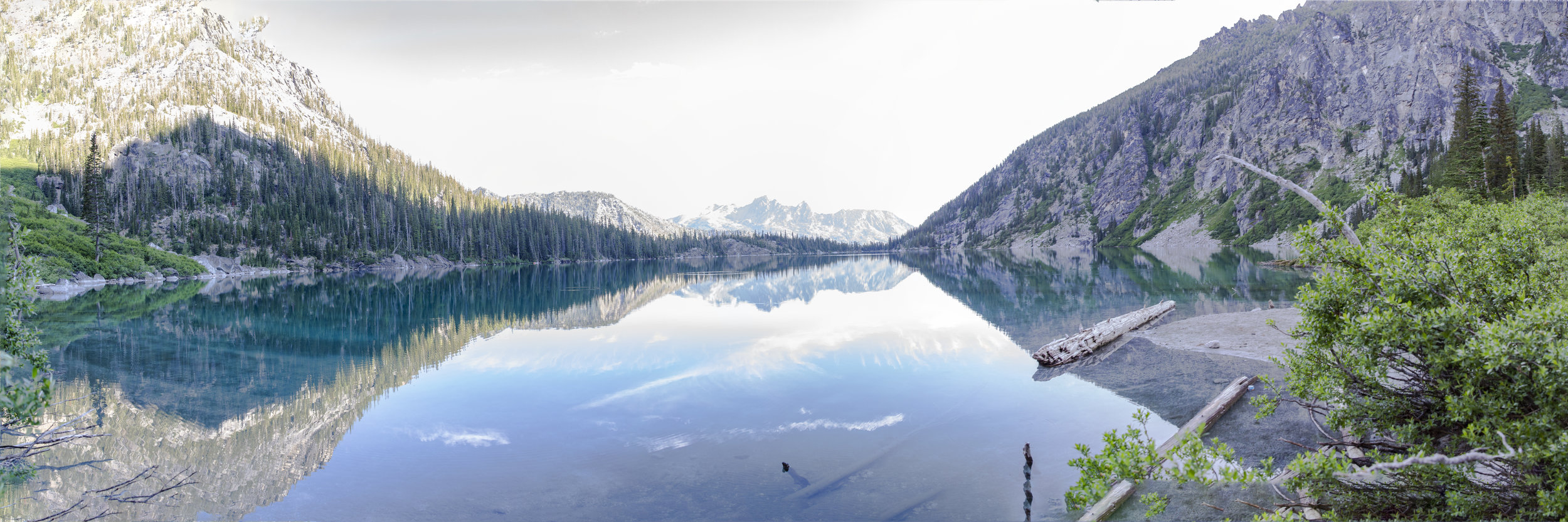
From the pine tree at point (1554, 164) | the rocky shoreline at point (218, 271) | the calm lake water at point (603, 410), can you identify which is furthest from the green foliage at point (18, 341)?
the pine tree at point (1554, 164)

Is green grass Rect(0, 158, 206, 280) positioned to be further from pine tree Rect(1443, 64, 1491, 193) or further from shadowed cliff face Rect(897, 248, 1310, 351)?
pine tree Rect(1443, 64, 1491, 193)

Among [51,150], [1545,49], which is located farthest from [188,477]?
[1545,49]

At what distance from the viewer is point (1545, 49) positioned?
150625 millimetres

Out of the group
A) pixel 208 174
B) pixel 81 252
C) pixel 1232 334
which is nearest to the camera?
pixel 1232 334

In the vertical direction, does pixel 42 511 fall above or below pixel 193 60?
below

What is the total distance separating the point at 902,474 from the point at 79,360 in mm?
33273

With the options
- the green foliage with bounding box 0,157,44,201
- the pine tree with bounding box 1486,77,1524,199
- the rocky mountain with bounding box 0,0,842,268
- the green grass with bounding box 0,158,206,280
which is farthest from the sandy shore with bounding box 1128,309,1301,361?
the green foliage with bounding box 0,157,44,201

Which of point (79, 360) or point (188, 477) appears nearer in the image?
point (188, 477)

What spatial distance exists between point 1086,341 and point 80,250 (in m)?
107

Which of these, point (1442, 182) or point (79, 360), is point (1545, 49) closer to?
point (1442, 182)

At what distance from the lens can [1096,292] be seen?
1789 inches

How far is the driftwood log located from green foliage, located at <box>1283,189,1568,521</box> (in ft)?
5.92

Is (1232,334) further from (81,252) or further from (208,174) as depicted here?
(208,174)

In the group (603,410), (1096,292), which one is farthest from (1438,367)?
(1096,292)
